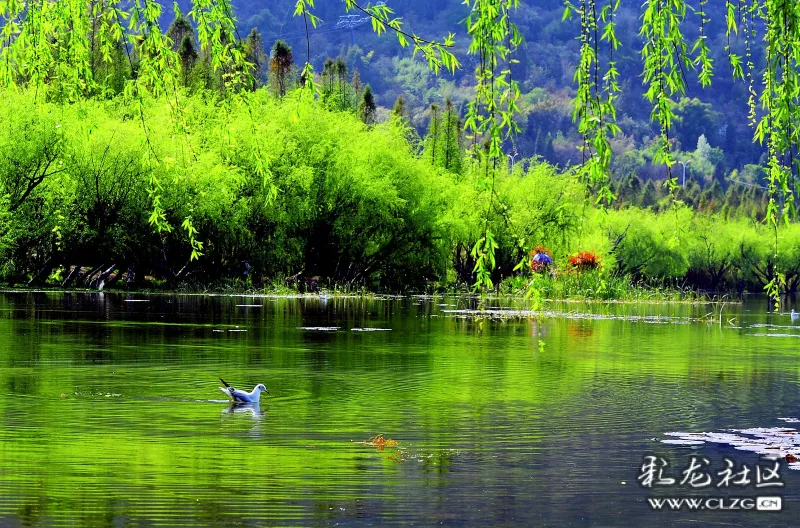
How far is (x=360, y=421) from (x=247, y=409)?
2.07 metres

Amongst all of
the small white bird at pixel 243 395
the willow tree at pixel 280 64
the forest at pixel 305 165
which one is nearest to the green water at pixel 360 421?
the small white bird at pixel 243 395

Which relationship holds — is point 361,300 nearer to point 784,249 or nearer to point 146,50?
point 146,50

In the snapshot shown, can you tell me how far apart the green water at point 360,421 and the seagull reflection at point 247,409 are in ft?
0.27

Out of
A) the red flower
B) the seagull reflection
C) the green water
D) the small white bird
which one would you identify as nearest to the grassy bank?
the red flower

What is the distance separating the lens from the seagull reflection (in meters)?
18.1

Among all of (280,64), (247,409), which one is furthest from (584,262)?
(247,409)

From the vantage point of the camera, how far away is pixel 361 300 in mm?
65250

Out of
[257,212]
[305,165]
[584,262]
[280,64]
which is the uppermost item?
[280,64]

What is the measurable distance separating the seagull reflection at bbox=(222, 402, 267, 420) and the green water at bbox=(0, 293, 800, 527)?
0.27ft

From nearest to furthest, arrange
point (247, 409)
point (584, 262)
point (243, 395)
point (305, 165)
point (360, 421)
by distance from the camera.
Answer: point (360, 421)
point (247, 409)
point (243, 395)
point (305, 165)
point (584, 262)

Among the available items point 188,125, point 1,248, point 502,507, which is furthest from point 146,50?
point 1,248

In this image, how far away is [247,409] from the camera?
61.1ft

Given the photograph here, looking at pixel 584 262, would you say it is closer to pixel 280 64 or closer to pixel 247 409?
pixel 280 64

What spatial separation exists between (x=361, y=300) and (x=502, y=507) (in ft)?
176
